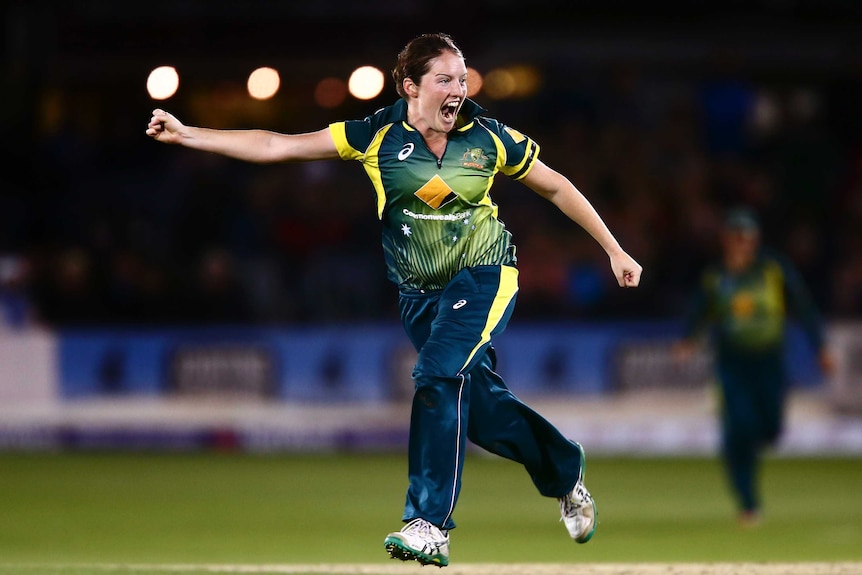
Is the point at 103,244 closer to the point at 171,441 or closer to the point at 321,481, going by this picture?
the point at 171,441

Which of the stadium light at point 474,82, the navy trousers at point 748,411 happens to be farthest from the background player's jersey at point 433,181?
the stadium light at point 474,82

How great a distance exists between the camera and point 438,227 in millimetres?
7246

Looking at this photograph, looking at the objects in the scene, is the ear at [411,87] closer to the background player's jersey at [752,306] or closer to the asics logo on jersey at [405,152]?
the asics logo on jersey at [405,152]

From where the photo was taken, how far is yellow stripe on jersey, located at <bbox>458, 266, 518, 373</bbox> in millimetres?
7289

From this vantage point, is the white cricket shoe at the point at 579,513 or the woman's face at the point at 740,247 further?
the woman's face at the point at 740,247

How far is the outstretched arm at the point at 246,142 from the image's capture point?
23.0 feet

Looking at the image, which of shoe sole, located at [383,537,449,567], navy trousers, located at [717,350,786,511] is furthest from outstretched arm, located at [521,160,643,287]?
navy trousers, located at [717,350,786,511]

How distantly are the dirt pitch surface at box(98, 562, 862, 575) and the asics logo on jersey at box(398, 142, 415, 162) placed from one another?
250 centimetres

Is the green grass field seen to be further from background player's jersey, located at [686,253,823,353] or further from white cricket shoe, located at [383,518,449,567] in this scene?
white cricket shoe, located at [383,518,449,567]

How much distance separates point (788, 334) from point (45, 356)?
8374mm

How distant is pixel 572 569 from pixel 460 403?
6.27 ft

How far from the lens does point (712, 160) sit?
67.8 ft

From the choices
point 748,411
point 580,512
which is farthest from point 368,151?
point 748,411

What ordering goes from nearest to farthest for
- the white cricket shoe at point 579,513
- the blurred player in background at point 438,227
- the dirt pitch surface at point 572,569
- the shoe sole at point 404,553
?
the shoe sole at point 404,553 < the blurred player in background at point 438,227 < the white cricket shoe at point 579,513 < the dirt pitch surface at point 572,569
